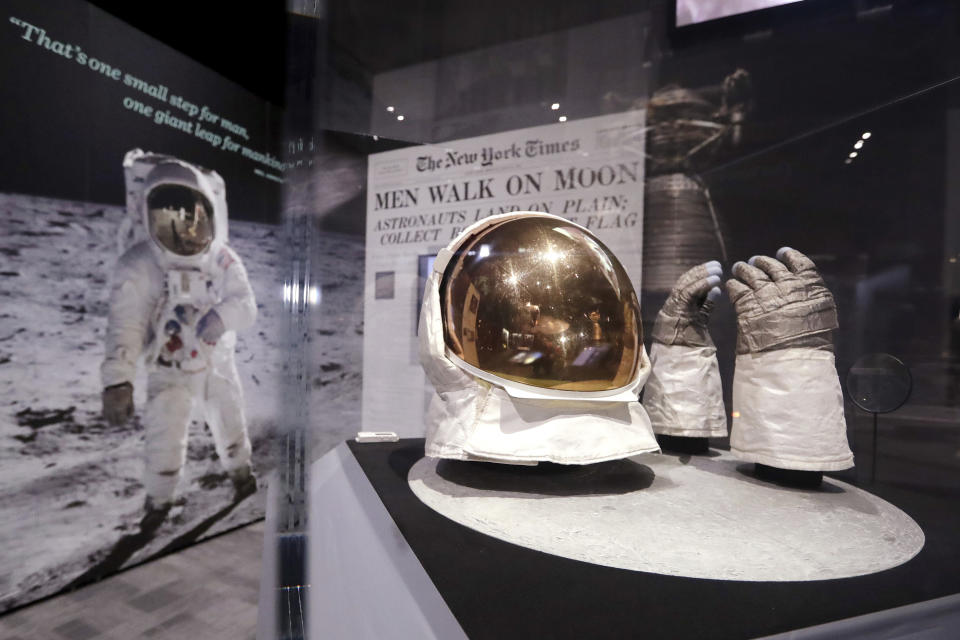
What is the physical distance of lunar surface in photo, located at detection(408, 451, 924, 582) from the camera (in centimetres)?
67

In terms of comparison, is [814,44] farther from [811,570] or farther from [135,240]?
[135,240]

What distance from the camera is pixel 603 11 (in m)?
1.57

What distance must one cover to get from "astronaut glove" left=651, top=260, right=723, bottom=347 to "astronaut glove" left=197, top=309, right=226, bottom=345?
2.08m

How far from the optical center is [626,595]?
582mm

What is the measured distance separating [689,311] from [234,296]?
7.09 feet

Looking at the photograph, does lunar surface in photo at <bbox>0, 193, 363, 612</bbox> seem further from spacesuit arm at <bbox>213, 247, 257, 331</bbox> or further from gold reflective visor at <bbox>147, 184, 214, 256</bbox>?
spacesuit arm at <bbox>213, 247, 257, 331</bbox>

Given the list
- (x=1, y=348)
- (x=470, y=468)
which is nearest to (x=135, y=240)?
(x=1, y=348)

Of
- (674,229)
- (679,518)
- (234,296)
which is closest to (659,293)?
(674,229)

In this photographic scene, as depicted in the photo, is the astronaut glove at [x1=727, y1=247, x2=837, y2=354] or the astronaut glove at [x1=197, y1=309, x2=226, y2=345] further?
the astronaut glove at [x1=197, y1=309, x2=226, y2=345]

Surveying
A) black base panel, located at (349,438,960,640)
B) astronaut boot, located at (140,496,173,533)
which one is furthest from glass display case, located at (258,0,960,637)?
astronaut boot, located at (140,496,173,533)

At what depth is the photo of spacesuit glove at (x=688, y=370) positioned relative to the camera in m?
1.19

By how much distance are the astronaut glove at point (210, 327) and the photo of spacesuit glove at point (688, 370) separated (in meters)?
2.07

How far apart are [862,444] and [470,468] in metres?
0.84

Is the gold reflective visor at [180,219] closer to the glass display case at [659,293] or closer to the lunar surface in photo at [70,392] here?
the lunar surface in photo at [70,392]
